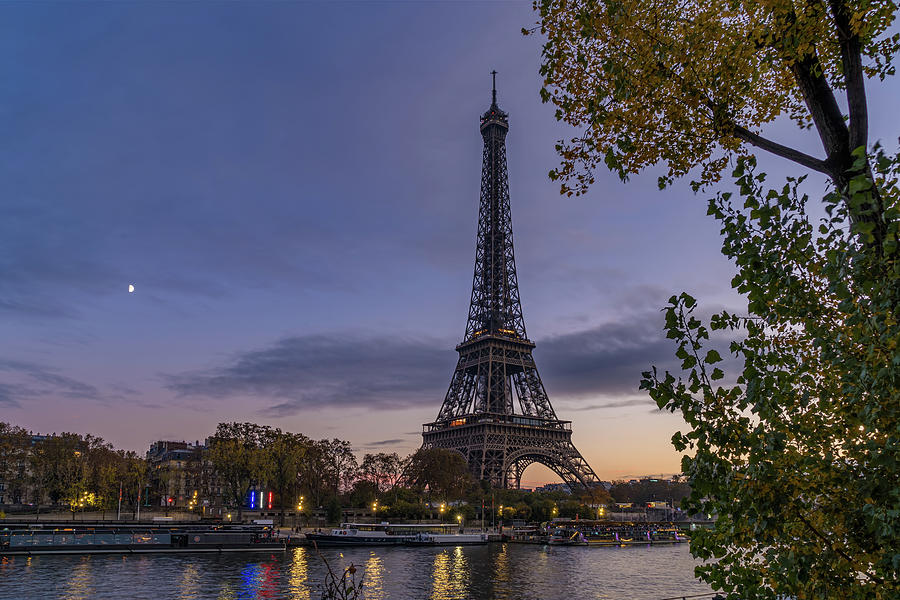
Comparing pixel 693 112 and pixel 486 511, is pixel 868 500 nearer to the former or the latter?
pixel 693 112

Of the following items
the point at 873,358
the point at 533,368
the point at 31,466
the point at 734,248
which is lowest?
the point at 31,466

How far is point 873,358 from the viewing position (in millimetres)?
6219

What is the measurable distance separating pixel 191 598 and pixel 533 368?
332ft

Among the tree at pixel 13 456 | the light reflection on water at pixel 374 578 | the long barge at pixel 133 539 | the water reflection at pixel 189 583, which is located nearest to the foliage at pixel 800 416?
the light reflection on water at pixel 374 578

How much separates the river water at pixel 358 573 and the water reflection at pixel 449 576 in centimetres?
8

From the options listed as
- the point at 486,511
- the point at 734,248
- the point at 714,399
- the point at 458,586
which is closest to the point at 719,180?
the point at 734,248

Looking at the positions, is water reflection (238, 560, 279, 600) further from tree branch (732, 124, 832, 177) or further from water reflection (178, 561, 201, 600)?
tree branch (732, 124, 832, 177)

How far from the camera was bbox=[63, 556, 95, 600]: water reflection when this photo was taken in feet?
136

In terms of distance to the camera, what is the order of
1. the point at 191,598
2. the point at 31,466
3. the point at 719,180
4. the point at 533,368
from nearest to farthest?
the point at 719,180
the point at 191,598
the point at 31,466
the point at 533,368

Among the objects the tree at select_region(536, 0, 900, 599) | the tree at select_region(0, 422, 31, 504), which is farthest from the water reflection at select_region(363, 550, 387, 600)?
the tree at select_region(0, 422, 31, 504)

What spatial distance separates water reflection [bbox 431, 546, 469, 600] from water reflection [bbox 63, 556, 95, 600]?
74.4 feet

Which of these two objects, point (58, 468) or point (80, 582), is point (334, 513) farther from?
point (80, 582)

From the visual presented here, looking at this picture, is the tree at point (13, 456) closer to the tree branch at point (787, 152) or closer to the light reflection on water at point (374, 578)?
the light reflection on water at point (374, 578)

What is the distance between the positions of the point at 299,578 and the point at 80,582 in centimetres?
1563
